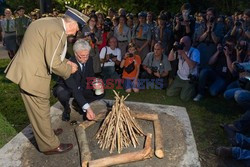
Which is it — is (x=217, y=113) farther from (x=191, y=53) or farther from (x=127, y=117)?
(x=127, y=117)

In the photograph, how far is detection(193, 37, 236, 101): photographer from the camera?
5887mm

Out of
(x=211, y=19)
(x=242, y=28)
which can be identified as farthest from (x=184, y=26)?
(x=242, y=28)

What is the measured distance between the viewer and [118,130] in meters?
3.24

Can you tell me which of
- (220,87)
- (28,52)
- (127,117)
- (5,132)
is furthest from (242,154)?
(5,132)

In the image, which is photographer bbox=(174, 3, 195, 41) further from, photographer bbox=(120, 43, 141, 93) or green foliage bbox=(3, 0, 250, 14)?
green foliage bbox=(3, 0, 250, 14)

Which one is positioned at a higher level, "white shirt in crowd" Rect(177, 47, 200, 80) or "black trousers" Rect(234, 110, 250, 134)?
"white shirt in crowd" Rect(177, 47, 200, 80)

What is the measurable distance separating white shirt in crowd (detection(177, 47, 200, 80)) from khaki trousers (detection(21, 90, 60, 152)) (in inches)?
147

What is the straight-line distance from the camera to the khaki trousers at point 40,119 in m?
3.15

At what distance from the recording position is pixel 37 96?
310cm

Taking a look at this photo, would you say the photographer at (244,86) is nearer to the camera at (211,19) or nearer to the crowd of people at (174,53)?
the crowd of people at (174,53)

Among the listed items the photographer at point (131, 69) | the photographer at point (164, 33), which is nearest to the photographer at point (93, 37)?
the photographer at point (131, 69)

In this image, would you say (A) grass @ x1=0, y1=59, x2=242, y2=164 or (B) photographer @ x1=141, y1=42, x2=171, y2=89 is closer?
(A) grass @ x1=0, y1=59, x2=242, y2=164

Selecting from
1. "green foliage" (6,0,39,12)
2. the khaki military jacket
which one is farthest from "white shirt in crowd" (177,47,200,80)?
"green foliage" (6,0,39,12)

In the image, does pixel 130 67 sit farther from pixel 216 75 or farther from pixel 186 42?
pixel 216 75
